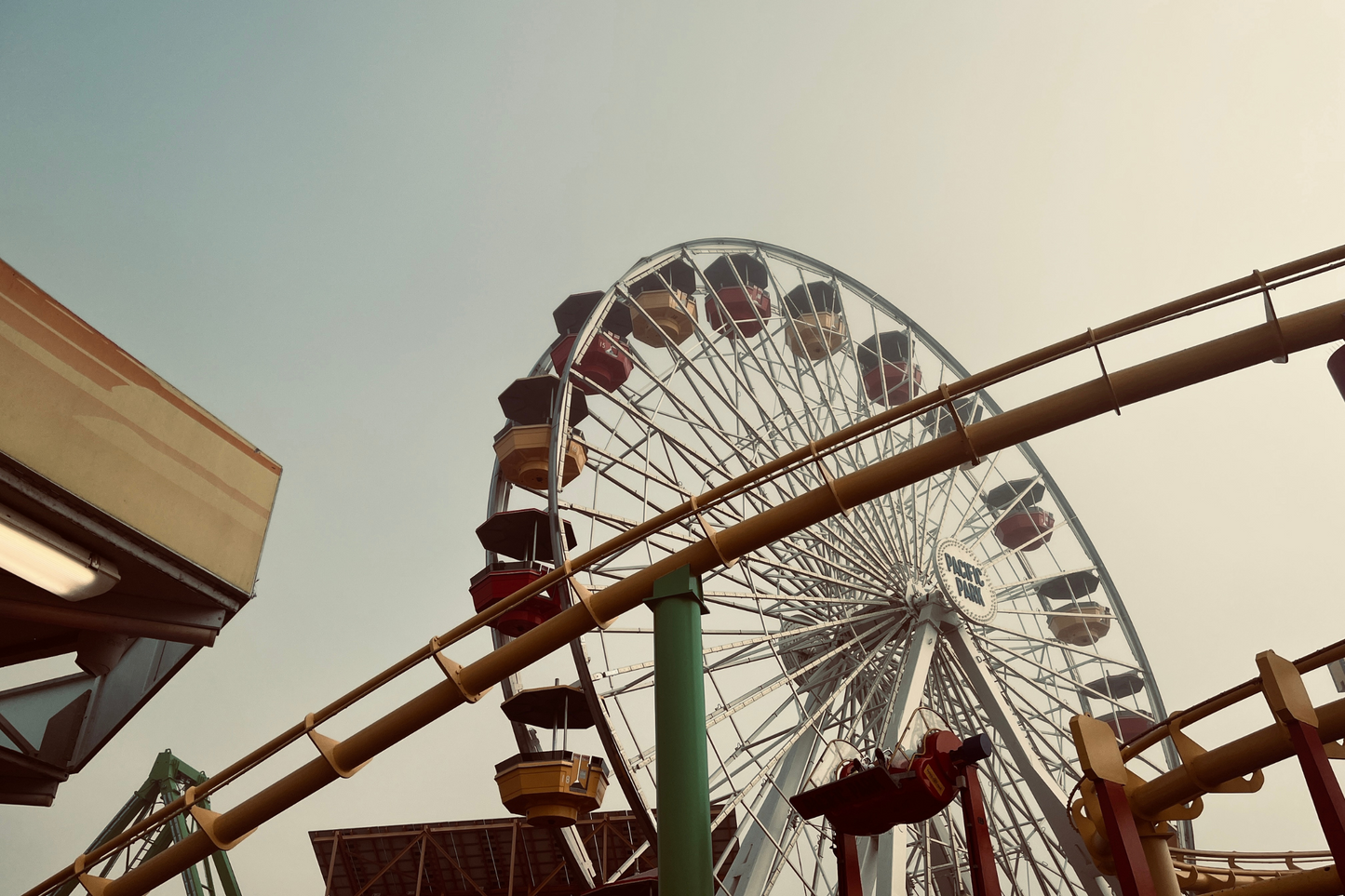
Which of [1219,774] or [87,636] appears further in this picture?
[87,636]

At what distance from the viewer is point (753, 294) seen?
18.0 meters

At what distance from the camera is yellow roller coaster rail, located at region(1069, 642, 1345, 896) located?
5488 millimetres

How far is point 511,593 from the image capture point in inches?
511

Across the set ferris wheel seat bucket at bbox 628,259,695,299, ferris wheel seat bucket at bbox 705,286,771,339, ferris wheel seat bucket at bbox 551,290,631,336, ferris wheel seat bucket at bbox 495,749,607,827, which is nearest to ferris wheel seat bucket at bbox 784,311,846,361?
ferris wheel seat bucket at bbox 705,286,771,339

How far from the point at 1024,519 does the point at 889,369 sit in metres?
4.92

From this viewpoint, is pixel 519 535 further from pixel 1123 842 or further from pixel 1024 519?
pixel 1024 519

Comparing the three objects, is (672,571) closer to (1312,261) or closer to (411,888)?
(1312,261)

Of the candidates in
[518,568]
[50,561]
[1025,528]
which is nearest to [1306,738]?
[50,561]

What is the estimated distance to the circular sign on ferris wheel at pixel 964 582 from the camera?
14.7 meters

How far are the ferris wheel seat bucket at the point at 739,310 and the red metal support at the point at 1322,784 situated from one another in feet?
38.3

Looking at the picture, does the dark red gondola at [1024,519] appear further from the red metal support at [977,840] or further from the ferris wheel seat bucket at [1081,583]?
the red metal support at [977,840]

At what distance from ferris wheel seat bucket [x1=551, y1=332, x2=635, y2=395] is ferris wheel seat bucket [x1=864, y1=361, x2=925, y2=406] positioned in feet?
21.0

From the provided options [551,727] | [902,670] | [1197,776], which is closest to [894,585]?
[902,670]

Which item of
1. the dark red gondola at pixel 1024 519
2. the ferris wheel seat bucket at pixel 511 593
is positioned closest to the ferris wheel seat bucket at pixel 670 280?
the ferris wheel seat bucket at pixel 511 593
